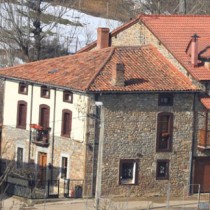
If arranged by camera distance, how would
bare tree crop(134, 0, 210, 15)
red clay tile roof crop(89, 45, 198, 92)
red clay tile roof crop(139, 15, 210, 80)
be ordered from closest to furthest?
1. red clay tile roof crop(89, 45, 198, 92)
2. red clay tile roof crop(139, 15, 210, 80)
3. bare tree crop(134, 0, 210, 15)

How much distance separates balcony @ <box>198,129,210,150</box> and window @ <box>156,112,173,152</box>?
5.00ft

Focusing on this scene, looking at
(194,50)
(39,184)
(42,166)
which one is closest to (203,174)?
(194,50)

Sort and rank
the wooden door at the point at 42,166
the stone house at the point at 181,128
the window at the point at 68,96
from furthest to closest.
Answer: the wooden door at the point at 42,166 → the stone house at the point at 181,128 → the window at the point at 68,96

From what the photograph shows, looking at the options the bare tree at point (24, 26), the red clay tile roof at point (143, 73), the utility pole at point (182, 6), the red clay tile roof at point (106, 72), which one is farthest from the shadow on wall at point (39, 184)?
the utility pole at point (182, 6)

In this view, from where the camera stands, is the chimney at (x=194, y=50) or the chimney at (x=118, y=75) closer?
the chimney at (x=118, y=75)

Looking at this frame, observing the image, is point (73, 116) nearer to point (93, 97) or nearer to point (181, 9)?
point (93, 97)

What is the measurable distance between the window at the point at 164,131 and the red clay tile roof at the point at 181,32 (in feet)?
7.89

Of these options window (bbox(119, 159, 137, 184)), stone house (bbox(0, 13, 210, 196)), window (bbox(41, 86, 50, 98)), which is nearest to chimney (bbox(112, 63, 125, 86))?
stone house (bbox(0, 13, 210, 196))

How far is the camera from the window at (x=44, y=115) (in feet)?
200

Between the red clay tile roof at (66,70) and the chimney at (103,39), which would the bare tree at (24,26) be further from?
the red clay tile roof at (66,70)

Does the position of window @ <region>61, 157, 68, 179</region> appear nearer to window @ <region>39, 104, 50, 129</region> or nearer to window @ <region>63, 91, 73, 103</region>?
window @ <region>39, 104, 50, 129</region>

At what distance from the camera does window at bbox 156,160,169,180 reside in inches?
2359

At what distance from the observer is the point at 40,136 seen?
60.9 m

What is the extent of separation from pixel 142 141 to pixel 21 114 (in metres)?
6.72
